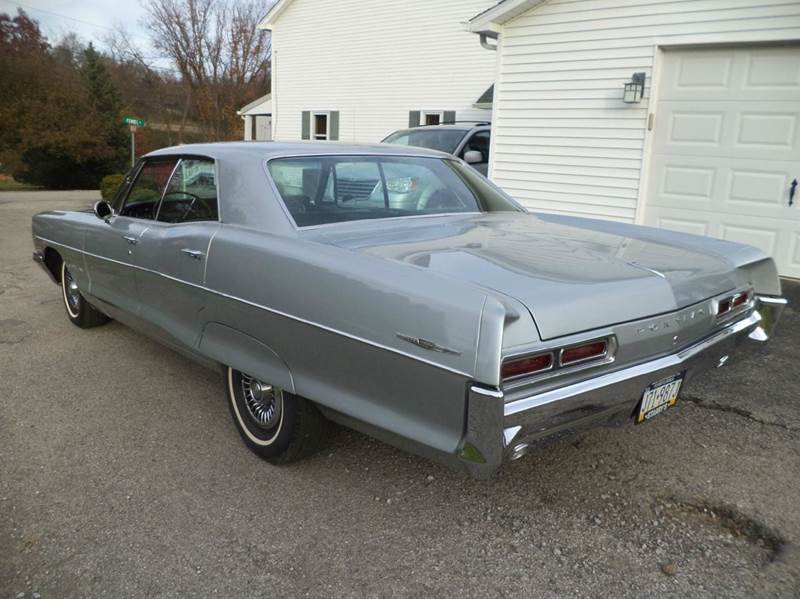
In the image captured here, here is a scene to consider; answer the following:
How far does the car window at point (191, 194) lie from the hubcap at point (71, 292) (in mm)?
1957

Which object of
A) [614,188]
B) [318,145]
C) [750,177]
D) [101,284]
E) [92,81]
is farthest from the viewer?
[92,81]

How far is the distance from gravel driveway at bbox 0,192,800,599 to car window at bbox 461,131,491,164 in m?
6.01

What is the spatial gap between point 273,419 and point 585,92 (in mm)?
6311

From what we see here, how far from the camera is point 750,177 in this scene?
678 centimetres

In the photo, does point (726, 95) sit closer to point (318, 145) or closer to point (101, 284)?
point (318, 145)

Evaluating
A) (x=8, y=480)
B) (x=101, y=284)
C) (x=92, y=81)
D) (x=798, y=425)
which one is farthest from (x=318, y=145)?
(x=92, y=81)

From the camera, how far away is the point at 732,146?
687 cm

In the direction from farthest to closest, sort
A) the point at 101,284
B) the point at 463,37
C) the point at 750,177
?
the point at 463,37 → the point at 750,177 → the point at 101,284

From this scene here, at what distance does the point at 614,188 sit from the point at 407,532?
20.2 ft

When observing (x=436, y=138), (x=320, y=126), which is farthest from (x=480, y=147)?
(x=320, y=126)

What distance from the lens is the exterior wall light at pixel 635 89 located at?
24.0 ft

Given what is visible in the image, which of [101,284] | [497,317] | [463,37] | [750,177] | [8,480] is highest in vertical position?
[463,37]

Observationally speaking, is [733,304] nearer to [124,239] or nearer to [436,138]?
[124,239]

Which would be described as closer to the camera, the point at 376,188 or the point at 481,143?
the point at 376,188
